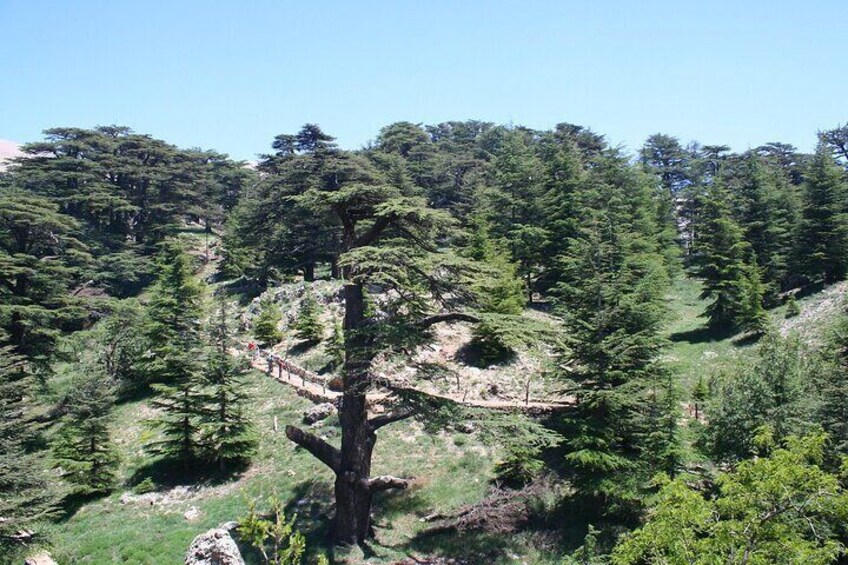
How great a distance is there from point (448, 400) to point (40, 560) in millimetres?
12753

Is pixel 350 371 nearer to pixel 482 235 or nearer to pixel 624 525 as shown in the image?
pixel 624 525

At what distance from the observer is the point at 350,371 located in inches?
567

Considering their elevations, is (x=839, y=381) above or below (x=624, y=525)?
above

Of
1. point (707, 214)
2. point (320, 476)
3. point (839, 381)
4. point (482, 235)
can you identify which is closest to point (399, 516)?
point (320, 476)

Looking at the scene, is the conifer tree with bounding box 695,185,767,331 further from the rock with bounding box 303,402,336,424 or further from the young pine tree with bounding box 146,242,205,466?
the young pine tree with bounding box 146,242,205,466

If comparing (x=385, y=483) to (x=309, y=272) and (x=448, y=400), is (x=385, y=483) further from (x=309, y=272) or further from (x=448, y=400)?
(x=309, y=272)

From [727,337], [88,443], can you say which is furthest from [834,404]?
[88,443]

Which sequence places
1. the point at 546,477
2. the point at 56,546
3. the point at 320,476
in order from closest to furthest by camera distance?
the point at 56,546
the point at 546,477
the point at 320,476

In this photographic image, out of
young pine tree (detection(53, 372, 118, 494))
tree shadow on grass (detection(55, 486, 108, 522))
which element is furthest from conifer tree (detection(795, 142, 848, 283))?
tree shadow on grass (detection(55, 486, 108, 522))

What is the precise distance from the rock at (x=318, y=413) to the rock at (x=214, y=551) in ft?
33.2

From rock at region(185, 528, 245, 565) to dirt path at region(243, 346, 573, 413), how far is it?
850cm

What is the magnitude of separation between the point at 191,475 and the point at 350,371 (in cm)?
1105

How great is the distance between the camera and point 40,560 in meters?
15.0

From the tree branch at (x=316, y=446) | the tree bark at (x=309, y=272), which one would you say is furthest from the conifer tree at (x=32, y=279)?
the tree branch at (x=316, y=446)
